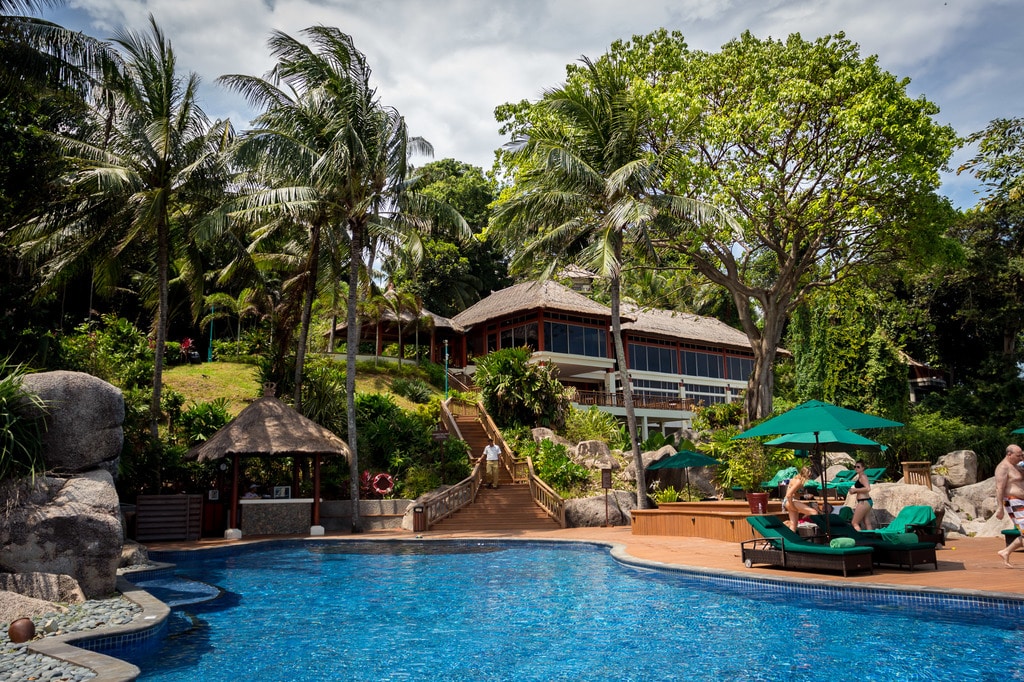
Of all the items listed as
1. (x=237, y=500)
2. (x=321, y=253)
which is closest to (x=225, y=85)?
(x=321, y=253)

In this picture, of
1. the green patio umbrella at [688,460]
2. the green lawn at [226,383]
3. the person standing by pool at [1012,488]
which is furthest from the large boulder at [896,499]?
the green lawn at [226,383]

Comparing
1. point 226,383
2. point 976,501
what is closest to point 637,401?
point 976,501

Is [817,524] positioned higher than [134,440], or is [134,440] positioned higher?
[134,440]

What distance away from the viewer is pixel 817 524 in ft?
37.4

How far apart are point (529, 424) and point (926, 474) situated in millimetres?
13393

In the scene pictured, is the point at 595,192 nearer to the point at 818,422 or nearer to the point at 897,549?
the point at 818,422

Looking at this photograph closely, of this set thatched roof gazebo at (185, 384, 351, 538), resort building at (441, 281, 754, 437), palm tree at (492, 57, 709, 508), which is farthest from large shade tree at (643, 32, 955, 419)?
thatched roof gazebo at (185, 384, 351, 538)

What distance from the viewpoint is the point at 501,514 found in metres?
19.8

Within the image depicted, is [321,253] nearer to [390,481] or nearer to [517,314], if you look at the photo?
[390,481]

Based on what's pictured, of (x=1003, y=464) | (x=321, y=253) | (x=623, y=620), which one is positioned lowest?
(x=623, y=620)

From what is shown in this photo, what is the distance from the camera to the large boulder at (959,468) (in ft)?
63.9

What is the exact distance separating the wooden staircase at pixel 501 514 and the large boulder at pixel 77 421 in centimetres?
1035

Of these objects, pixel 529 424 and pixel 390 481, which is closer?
pixel 390 481

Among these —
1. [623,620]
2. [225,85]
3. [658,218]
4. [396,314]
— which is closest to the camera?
[623,620]
